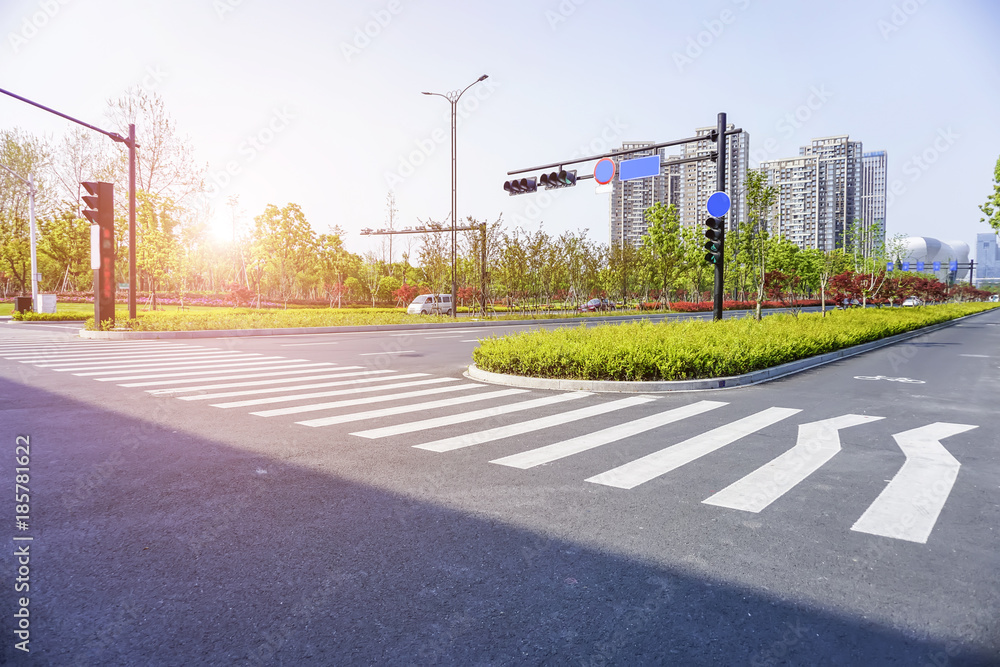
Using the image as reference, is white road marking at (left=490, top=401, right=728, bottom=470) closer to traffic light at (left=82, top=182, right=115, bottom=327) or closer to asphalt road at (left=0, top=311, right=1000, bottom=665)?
asphalt road at (left=0, top=311, right=1000, bottom=665)

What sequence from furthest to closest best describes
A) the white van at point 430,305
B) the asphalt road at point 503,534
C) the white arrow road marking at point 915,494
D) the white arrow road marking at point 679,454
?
the white van at point 430,305 < the white arrow road marking at point 679,454 < the white arrow road marking at point 915,494 < the asphalt road at point 503,534

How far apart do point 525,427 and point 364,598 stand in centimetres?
419

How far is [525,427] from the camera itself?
7180 millimetres

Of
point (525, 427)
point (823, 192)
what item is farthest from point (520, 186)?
point (823, 192)

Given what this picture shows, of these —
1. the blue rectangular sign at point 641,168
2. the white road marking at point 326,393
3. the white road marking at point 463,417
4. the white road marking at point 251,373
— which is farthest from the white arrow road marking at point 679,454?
the blue rectangular sign at point 641,168

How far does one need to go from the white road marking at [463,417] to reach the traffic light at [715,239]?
7926 millimetres

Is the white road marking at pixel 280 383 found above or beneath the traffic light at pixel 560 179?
beneath

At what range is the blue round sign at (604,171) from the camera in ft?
60.2

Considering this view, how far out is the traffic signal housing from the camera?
1984 cm

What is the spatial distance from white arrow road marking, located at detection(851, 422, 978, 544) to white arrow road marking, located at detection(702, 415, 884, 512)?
625 mm

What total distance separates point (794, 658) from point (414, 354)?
13461 mm

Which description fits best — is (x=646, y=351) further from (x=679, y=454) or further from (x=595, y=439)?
(x=679, y=454)

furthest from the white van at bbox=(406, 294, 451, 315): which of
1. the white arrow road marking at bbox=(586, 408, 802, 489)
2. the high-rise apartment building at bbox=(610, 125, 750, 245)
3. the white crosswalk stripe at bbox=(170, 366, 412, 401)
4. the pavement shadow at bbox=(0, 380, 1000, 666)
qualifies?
the pavement shadow at bbox=(0, 380, 1000, 666)

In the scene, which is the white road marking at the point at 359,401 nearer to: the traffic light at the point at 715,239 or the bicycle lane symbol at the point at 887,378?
the bicycle lane symbol at the point at 887,378
